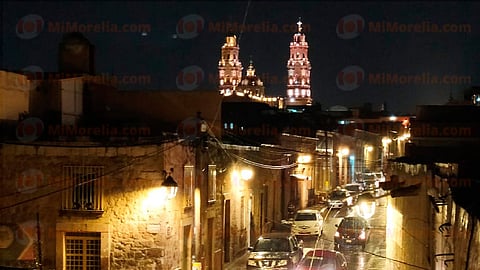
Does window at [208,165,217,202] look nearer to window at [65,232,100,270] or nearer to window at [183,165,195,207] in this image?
window at [183,165,195,207]

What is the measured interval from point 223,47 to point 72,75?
98.1 metres

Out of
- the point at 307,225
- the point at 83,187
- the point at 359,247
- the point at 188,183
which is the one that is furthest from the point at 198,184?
the point at 307,225

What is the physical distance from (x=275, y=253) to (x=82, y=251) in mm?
7433

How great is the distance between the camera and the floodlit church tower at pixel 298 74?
5866 inches

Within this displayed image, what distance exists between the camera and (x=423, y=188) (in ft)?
57.4

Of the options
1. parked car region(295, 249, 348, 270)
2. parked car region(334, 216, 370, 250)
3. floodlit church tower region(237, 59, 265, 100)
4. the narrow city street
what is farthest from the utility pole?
floodlit church tower region(237, 59, 265, 100)

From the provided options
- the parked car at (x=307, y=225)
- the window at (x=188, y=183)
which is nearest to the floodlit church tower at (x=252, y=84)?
the parked car at (x=307, y=225)

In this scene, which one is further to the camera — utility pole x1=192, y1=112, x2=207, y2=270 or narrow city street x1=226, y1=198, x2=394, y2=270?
narrow city street x1=226, y1=198, x2=394, y2=270

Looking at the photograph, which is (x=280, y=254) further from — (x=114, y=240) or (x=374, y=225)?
(x=374, y=225)

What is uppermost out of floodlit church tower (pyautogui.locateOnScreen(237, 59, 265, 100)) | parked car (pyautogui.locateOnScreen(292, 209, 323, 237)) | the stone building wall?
floodlit church tower (pyautogui.locateOnScreen(237, 59, 265, 100))

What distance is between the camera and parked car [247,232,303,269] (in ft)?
81.3

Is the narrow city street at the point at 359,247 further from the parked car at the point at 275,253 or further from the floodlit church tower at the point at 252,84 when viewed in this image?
the floodlit church tower at the point at 252,84

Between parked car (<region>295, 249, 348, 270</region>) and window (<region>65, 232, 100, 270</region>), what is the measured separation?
6389 millimetres

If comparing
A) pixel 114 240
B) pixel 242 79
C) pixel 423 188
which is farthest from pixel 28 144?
pixel 242 79
